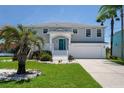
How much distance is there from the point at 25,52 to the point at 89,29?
85.0 feet

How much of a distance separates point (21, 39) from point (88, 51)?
24043 millimetres

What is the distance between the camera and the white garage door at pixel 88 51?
4053cm

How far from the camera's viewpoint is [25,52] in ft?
58.3

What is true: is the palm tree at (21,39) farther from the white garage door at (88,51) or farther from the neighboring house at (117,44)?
the neighboring house at (117,44)

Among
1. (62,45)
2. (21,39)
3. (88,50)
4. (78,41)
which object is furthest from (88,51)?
(21,39)

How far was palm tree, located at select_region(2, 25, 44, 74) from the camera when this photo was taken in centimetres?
1694

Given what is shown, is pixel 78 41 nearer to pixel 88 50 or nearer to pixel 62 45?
pixel 88 50

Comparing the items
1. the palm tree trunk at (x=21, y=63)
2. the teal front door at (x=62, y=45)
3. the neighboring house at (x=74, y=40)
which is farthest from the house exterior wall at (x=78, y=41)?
the palm tree trunk at (x=21, y=63)

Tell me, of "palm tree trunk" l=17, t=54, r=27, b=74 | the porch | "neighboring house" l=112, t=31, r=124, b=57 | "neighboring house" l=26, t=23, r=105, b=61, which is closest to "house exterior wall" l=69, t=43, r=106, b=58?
"neighboring house" l=26, t=23, r=105, b=61

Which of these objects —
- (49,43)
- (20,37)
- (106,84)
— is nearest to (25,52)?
(20,37)

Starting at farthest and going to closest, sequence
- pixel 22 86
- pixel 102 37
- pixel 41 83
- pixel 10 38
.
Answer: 1. pixel 102 37
2. pixel 10 38
3. pixel 41 83
4. pixel 22 86

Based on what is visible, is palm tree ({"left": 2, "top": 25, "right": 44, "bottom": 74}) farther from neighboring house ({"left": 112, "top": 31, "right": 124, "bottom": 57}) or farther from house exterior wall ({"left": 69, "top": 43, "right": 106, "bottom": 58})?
neighboring house ({"left": 112, "top": 31, "right": 124, "bottom": 57})

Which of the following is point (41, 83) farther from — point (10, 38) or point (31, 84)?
point (10, 38)

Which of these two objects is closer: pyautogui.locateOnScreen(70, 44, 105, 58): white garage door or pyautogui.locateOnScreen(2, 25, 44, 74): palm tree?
pyautogui.locateOnScreen(2, 25, 44, 74): palm tree
